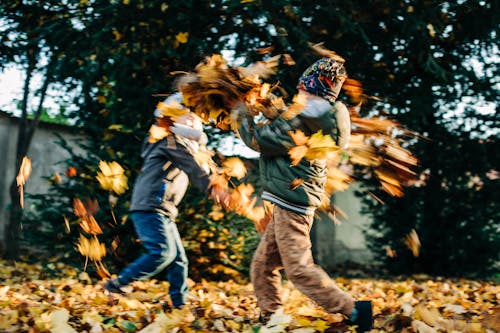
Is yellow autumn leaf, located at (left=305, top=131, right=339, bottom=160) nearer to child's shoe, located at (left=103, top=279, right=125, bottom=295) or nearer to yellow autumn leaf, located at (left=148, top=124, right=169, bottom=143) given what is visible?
yellow autumn leaf, located at (left=148, top=124, right=169, bottom=143)

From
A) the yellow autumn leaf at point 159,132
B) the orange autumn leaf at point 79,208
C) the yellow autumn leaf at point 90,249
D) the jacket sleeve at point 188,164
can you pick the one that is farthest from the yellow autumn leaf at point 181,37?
the jacket sleeve at point 188,164

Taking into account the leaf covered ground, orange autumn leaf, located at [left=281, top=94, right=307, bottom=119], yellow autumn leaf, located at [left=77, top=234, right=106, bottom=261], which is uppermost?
orange autumn leaf, located at [left=281, top=94, right=307, bottom=119]

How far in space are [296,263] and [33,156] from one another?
7.12 meters

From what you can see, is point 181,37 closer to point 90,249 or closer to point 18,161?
point 90,249

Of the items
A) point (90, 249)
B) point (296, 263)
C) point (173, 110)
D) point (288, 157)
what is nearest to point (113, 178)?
point (90, 249)

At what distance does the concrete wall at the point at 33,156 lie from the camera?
28.6 ft

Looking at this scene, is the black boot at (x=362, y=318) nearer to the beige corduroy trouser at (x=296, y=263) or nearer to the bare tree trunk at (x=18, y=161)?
the beige corduroy trouser at (x=296, y=263)

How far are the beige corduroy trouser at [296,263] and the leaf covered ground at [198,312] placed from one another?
0.16m

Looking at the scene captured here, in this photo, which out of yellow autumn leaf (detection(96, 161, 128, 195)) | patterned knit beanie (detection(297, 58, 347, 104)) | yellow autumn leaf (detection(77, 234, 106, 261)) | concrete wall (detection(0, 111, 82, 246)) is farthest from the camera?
concrete wall (detection(0, 111, 82, 246))

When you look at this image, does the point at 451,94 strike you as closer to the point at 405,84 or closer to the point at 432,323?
the point at 405,84

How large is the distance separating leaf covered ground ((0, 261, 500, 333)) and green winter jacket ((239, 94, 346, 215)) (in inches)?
27.2

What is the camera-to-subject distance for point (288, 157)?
326 centimetres

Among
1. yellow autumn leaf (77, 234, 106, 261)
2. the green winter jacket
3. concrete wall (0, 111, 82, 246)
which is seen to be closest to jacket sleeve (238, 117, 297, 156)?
the green winter jacket

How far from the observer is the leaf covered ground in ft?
10.4
